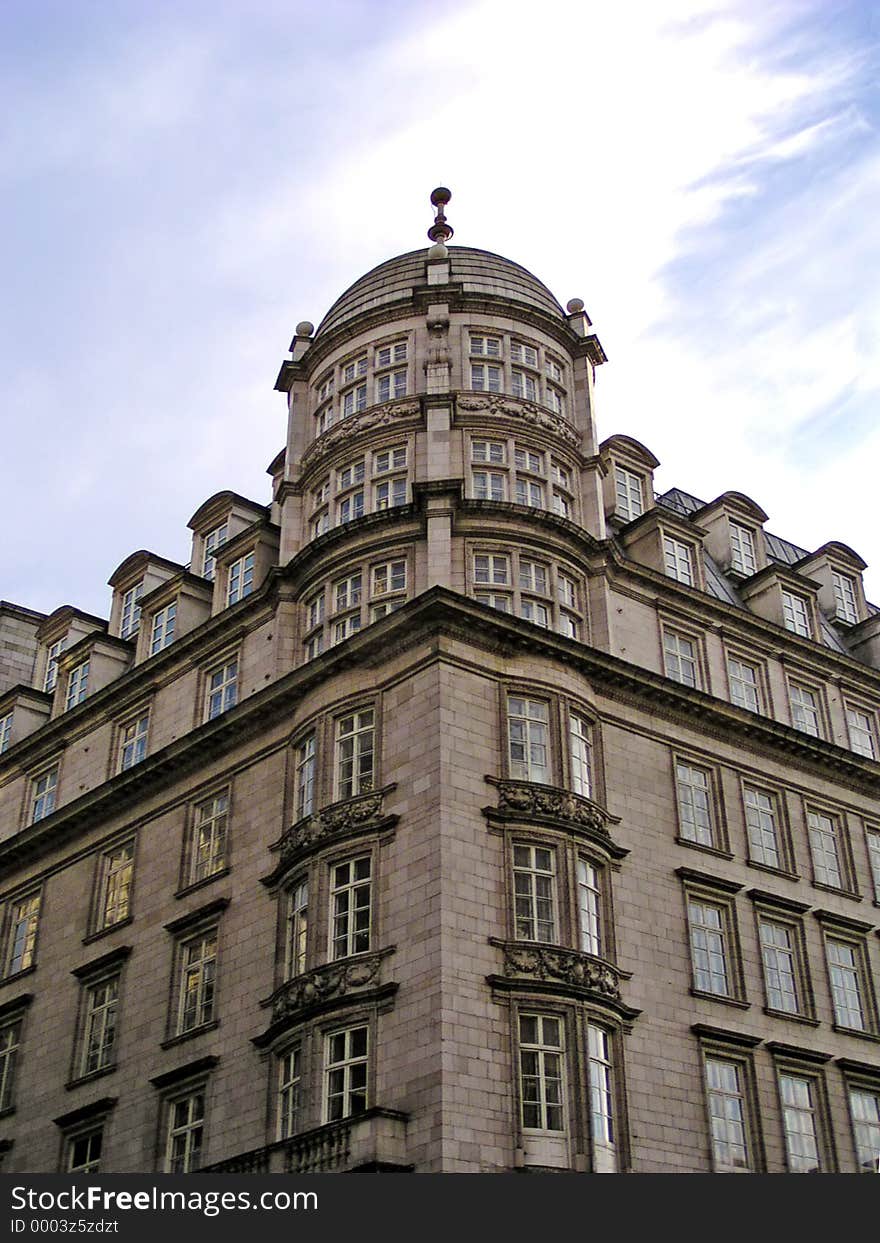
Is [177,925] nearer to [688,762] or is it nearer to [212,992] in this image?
[212,992]

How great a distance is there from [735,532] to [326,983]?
24209 mm

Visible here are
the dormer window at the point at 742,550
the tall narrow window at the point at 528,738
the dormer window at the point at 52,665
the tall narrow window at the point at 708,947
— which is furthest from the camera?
the dormer window at the point at 52,665

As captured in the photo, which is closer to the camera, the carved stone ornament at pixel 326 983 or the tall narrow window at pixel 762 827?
the carved stone ornament at pixel 326 983

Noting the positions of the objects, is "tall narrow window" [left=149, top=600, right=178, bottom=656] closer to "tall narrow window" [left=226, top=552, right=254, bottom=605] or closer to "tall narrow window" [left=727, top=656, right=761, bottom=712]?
"tall narrow window" [left=226, top=552, right=254, bottom=605]

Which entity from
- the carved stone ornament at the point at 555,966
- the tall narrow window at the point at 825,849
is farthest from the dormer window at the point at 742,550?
the carved stone ornament at the point at 555,966

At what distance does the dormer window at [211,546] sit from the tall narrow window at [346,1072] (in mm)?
20377

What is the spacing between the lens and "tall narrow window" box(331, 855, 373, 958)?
38.4 m

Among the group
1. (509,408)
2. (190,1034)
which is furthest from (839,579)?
(190,1034)

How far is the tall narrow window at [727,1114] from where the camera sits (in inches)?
1529

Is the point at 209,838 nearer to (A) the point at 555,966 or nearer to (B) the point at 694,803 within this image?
(A) the point at 555,966

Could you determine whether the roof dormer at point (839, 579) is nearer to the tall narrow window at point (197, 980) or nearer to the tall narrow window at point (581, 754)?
the tall narrow window at point (581, 754)

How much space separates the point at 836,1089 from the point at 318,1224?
1718 cm

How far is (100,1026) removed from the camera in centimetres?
4522

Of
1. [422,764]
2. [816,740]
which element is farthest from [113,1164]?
[816,740]
